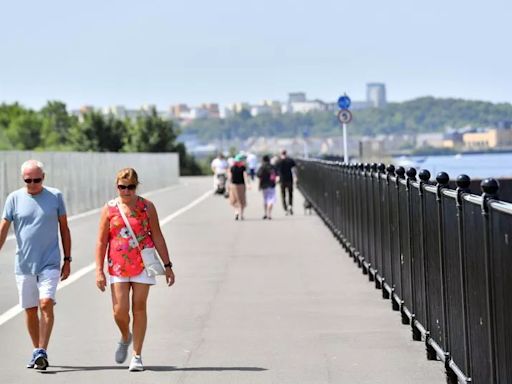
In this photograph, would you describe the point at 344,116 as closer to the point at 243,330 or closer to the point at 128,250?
the point at 243,330

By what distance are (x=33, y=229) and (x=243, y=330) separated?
2885 millimetres

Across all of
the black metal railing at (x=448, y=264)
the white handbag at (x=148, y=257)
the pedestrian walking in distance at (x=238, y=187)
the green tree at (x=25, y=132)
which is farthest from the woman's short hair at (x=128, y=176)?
the green tree at (x=25, y=132)

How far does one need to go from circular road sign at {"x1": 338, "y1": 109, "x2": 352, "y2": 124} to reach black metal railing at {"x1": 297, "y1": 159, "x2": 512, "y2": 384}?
948 inches

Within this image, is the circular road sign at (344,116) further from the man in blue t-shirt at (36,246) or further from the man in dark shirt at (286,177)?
the man in blue t-shirt at (36,246)

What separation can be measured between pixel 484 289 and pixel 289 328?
18.0 feet

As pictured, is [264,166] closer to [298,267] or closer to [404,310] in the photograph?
[298,267]

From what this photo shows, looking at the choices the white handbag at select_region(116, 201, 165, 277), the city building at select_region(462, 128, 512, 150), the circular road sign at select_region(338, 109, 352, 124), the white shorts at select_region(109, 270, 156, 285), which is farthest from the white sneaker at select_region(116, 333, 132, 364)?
the circular road sign at select_region(338, 109, 352, 124)

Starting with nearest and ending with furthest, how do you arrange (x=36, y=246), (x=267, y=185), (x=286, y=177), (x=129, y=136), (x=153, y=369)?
(x=153, y=369) < (x=36, y=246) < (x=267, y=185) < (x=286, y=177) < (x=129, y=136)

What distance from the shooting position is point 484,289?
8070mm

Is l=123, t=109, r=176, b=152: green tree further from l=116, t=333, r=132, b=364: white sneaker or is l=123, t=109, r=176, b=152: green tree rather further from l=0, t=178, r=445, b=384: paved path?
l=116, t=333, r=132, b=364: white sneaker

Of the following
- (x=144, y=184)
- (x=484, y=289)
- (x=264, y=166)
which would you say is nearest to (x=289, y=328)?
(x=484, y=289)

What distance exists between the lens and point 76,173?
44969 mm

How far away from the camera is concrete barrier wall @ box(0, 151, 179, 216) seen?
3325cm

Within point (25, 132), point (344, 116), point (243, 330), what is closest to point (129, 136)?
point (25, 132)
